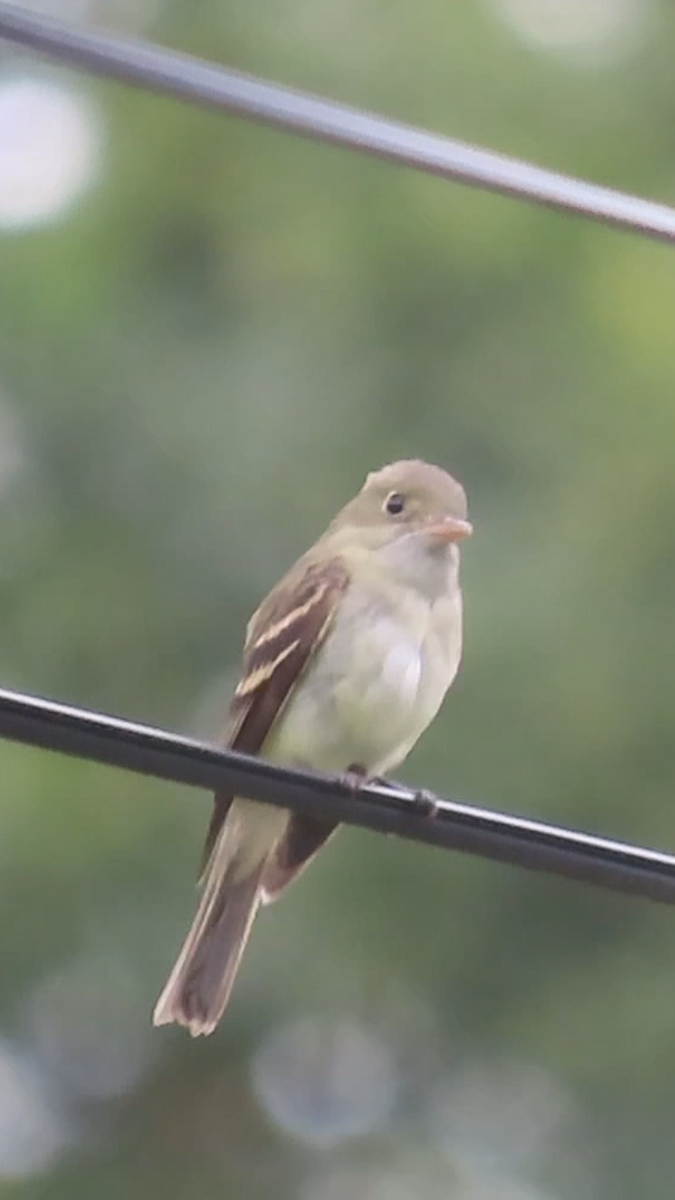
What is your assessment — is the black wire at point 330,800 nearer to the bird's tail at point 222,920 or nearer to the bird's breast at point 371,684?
the bird's breast at point 371,684

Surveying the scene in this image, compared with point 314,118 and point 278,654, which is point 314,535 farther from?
point 314,118

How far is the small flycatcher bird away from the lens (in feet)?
9.48

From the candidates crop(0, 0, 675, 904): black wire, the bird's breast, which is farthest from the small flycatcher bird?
crop(0, 0, 675, 904): black wire

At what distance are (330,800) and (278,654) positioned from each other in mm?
841

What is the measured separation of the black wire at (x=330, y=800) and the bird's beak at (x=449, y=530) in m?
0.86

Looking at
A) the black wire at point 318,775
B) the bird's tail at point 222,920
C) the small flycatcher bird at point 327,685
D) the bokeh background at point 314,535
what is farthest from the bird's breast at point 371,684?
the bokeh background at point 314,535

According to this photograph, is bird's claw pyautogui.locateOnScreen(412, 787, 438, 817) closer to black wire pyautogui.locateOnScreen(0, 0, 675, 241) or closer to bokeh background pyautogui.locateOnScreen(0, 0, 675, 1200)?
black wire pyautogui.locateOnScreen(0, 0, 675, 241)

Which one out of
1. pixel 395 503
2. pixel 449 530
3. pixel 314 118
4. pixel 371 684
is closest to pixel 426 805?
pixel 314 118

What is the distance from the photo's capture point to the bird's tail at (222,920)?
2920mm

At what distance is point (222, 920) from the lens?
A: 120 inches

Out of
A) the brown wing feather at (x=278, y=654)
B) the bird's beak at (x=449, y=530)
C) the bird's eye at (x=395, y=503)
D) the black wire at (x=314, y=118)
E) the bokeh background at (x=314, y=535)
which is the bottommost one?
the bokeh background at (x=314, y=535)

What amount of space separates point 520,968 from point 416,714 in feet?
6.24

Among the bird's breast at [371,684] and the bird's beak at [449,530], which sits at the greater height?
the bird's beak at [449,530]

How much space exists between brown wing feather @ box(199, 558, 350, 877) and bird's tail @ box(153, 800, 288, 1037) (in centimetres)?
11
